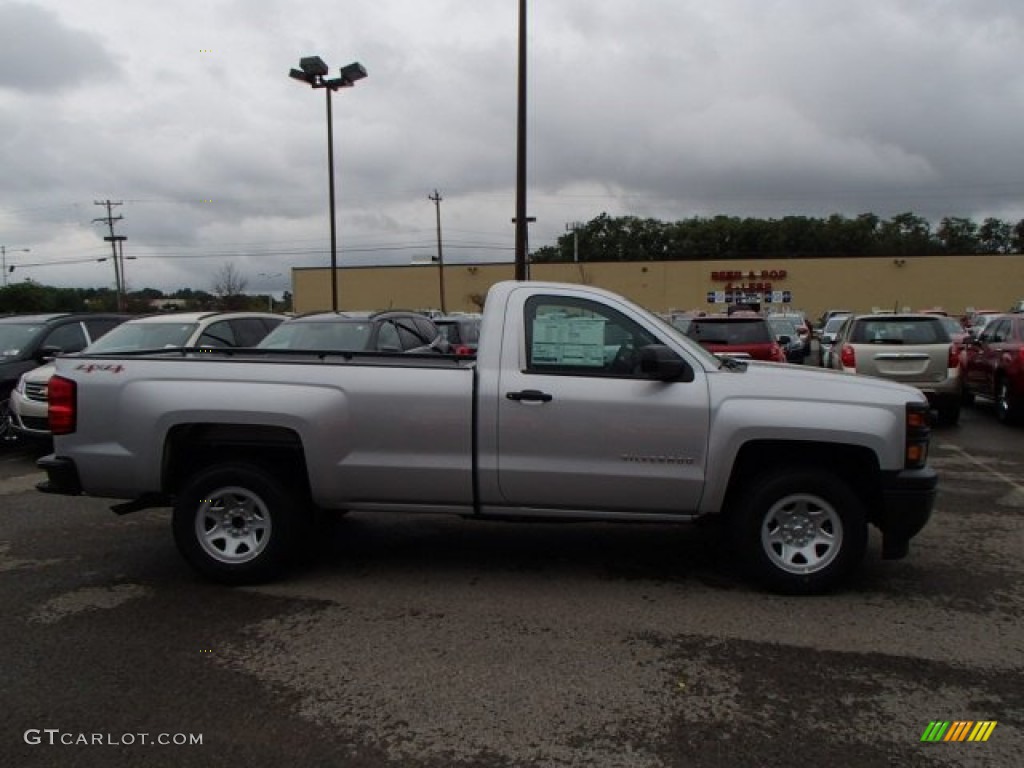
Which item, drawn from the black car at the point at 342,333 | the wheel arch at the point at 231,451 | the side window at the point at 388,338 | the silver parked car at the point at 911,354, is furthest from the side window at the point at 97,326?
the silver parked car at the point at 911,354

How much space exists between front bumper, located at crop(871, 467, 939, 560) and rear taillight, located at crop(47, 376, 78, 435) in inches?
196

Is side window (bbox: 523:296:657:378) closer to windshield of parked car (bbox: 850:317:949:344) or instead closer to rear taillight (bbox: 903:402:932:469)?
rear taillight (bbox: 903:402:932:469)

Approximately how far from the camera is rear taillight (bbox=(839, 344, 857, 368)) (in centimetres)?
1166

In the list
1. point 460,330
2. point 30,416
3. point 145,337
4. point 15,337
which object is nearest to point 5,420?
point 30,416

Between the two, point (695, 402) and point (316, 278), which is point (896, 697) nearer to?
point (695, 402)

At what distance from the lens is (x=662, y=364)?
464 centimetres

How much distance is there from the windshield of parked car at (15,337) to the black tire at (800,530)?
10.1 metres

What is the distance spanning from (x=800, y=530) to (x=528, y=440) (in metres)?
1.74

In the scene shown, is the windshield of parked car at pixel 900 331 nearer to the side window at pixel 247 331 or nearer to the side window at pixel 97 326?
the side window at pixel 247 331

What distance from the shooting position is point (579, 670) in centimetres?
387

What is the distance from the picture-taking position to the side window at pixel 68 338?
11.3m

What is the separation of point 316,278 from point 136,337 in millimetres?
57886

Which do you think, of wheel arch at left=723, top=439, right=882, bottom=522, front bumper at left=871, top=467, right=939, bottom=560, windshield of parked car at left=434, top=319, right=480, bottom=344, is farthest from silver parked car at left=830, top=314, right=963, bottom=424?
front bumper at left=871, top=467, right=939, bottom=560

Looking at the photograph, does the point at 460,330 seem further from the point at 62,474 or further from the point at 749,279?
the point at 749,279
